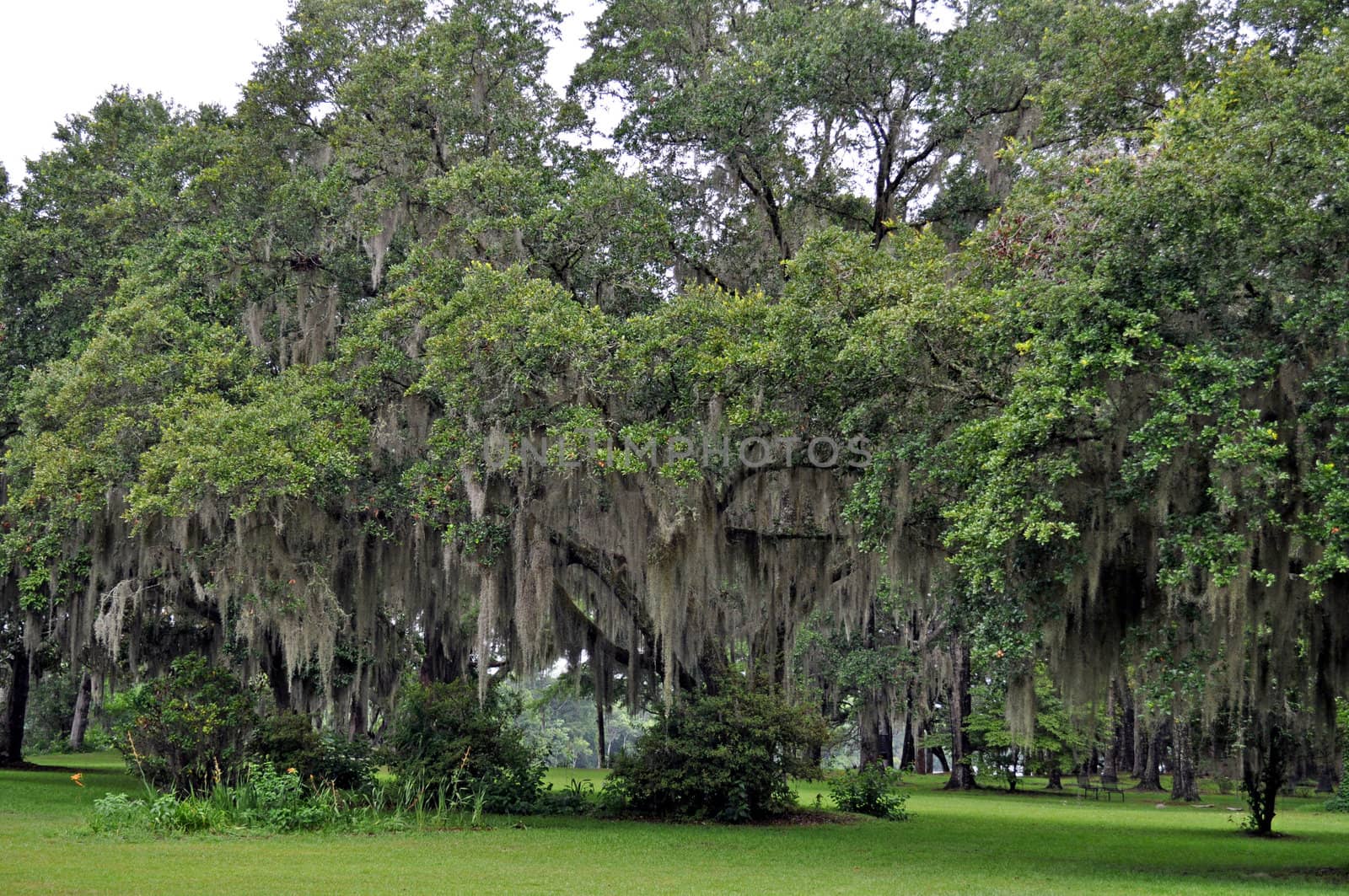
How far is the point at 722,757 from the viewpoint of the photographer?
17422mm

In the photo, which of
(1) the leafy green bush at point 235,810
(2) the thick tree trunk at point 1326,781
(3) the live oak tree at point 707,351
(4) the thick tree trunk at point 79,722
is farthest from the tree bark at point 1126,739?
(4) the thick tree trunk at point 79,722

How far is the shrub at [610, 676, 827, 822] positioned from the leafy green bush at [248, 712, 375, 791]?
4116 mm

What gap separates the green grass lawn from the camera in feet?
32.6

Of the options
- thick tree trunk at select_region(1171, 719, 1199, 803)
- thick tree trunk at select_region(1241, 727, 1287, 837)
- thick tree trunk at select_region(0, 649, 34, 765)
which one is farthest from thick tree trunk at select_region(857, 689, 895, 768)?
thick tree trunk at select_region(0, 649, 34, 765)

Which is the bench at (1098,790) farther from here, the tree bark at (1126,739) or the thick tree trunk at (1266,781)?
the thick tree trunk at (1266,781)

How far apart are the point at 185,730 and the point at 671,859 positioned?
774cm

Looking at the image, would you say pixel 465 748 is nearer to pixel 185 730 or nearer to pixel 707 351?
pixel 185 730

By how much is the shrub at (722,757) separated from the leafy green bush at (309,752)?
162 inches

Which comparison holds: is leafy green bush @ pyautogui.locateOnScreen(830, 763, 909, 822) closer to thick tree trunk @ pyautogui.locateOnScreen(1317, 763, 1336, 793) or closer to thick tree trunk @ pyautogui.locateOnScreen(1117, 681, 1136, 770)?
thick tree trunk @ pyautogui.locateOnScreen(1117, 681, 1136, 770)

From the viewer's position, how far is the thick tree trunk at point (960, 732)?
32094mm

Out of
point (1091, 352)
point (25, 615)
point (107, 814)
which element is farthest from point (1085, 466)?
point (25, 615)

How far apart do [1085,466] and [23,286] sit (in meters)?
18.1

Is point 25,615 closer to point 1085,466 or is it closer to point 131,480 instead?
point 131,480

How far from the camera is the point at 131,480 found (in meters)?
16.1
